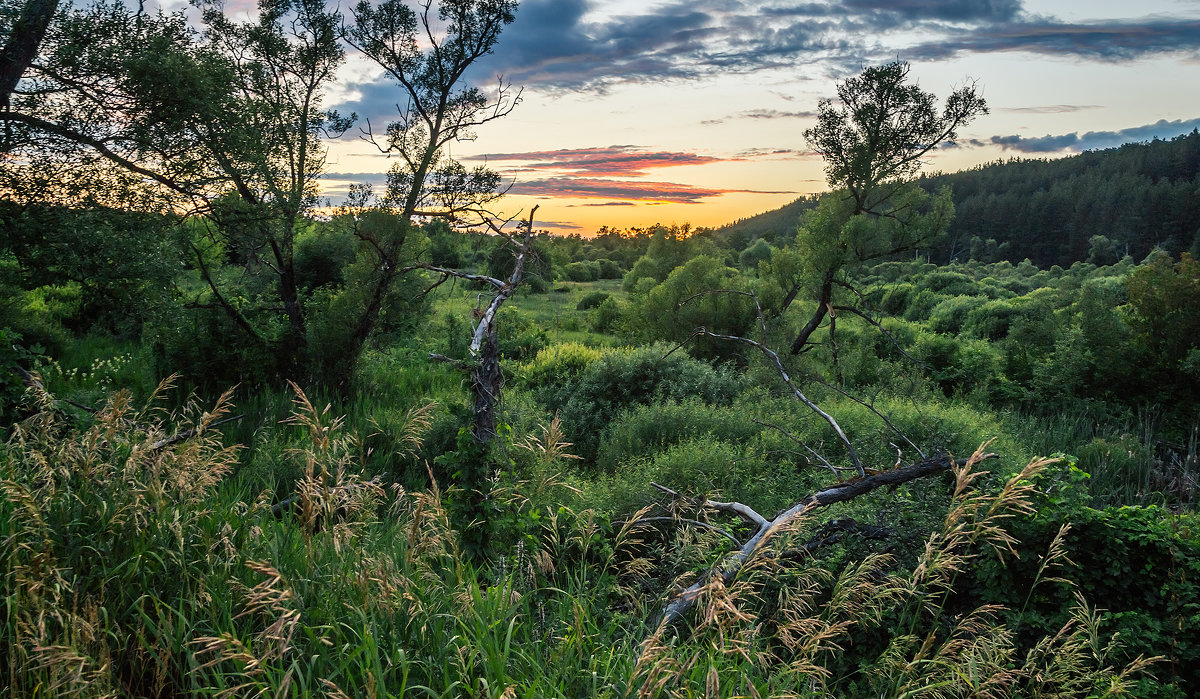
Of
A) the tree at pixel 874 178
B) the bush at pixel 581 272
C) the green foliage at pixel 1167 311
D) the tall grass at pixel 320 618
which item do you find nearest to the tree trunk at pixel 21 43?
the tall grass at pixel 320 618

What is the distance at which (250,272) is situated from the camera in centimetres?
1294

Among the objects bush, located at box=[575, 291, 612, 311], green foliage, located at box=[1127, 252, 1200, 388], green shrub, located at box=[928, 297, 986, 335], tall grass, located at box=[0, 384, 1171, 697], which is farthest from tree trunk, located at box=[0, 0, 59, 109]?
green shrub, located at box=[928, 297, 986, 335]

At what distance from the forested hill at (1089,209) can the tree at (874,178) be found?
190 ft

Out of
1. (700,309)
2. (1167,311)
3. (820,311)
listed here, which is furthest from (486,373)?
(1167,311)

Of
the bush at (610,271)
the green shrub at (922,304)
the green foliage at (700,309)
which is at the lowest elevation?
the green shrub at (922,304)

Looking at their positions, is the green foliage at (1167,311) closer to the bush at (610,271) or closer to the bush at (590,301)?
the bush at (590,301)

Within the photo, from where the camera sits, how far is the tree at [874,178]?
15117 mm

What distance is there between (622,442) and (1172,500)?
874cm

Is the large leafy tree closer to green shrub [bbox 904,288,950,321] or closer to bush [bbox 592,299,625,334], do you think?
bush [bbox 592,299,625,334]

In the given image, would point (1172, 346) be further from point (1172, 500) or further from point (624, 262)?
point (624, 262)

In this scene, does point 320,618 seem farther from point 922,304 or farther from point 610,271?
point 610,271

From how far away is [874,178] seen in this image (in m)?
15.7

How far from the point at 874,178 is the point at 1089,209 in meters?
84.9

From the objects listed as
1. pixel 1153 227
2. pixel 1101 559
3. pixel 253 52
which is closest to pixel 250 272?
pixel 253 52
